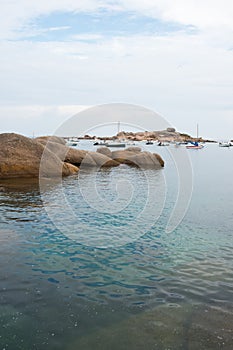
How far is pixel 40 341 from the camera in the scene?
5461 mm

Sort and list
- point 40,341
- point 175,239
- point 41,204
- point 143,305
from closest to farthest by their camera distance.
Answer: point 40,341 → point 143,305 → point 175,239 → point 41,204

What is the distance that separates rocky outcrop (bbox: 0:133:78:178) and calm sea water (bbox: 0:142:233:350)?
25.6ft

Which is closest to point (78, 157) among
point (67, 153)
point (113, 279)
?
point (67, 153)

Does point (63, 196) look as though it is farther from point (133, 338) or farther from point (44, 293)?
point (133, 338)

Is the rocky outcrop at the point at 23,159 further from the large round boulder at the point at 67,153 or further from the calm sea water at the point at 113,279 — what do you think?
the calm sea water at the point at 113,279

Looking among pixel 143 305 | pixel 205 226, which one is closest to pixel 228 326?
pixel 143 305

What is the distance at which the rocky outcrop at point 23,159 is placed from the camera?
874 inches

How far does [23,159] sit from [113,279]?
1623cm

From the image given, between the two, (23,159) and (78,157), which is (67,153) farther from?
(23,159)

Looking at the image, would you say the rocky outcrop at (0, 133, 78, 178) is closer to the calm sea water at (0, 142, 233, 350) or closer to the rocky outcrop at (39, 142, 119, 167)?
the rocky outcrop at (39, 142, 119, 167)

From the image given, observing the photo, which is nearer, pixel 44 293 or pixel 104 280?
pixel 44 293

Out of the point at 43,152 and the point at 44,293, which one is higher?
the point at 43,152

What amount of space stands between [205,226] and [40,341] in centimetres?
842

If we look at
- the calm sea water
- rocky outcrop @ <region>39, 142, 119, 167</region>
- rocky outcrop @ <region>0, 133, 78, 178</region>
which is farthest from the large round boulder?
the calm sea water
